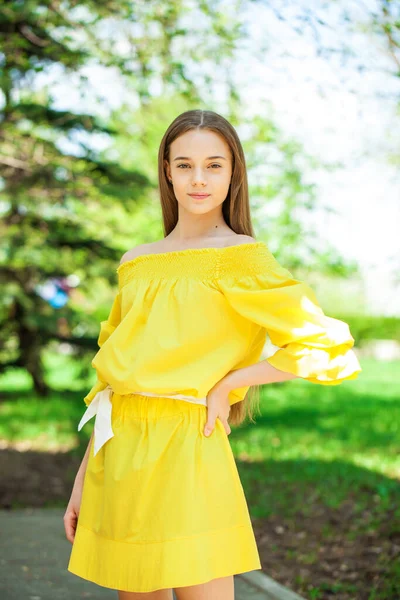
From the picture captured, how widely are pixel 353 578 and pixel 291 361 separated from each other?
8.69 ft

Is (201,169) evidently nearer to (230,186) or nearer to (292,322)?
(230,186)

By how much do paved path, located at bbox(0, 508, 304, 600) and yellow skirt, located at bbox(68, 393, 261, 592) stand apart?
1.86 metres

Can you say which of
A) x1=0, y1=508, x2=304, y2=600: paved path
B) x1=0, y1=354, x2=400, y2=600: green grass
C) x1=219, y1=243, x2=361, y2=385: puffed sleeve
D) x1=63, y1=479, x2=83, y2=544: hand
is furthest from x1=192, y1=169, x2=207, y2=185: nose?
x1=0, y1=354, x2=400, y2=600: green grass

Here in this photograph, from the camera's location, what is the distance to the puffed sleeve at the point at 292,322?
78.4 inches

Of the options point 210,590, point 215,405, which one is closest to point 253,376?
point 215,405

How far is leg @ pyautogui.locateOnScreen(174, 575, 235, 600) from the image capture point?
1.99 m

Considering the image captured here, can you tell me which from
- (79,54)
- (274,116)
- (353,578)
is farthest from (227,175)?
(274,116)

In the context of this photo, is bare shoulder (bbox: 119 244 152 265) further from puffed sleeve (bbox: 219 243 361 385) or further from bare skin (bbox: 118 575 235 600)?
bare skin (bbox: 118 575 235 600)

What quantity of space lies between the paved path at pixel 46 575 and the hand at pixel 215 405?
207 cm

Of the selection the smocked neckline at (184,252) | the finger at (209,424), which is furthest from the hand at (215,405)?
the smocked neckline at (184,252)

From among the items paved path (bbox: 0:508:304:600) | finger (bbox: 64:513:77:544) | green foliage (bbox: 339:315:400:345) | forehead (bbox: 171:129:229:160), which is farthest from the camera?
green foliage (bbox: 339:315:400:345)

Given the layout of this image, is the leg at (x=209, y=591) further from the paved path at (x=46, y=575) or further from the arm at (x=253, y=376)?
the paved path at (x=46, y=575)

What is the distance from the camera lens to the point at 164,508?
202 centimetres

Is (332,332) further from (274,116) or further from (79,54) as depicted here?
(274,116)
